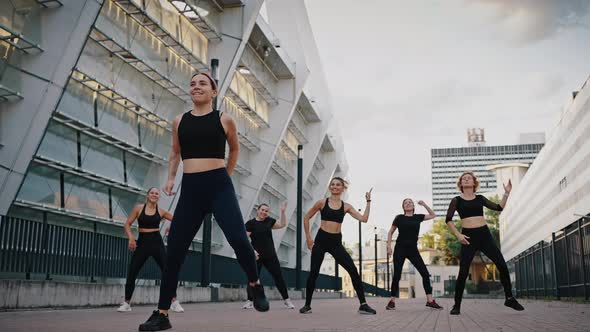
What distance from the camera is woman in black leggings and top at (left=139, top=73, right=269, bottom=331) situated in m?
5.25

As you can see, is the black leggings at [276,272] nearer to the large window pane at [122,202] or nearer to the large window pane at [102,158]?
the large window pane at [102,158]

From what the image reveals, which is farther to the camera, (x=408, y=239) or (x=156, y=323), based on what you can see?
(x=408, y=239)

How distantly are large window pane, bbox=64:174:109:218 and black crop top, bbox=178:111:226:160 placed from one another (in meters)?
17.2

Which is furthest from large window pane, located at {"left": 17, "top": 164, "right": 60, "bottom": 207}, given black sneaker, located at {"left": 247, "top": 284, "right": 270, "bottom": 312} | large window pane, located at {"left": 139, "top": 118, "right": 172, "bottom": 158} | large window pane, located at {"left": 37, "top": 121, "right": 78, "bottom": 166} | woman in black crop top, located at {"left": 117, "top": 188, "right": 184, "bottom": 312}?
black sneaker, located at {"left": 247, "top": 284, "right": 270, "bottom": 312}

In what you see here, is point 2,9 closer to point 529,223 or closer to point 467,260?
point 467,260

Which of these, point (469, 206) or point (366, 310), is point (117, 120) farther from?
point (469, 206)

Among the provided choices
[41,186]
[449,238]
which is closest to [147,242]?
[41,186]

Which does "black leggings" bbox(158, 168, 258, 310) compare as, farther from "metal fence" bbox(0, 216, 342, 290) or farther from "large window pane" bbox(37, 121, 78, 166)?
"large window pane" bbox(37, 121, 78, 166)

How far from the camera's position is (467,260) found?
9.47 meters

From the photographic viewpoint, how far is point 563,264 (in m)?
17.2

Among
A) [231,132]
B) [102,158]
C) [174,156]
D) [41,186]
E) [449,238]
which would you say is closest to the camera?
[231,132]

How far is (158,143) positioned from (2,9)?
413 inches

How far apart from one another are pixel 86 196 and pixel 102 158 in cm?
166

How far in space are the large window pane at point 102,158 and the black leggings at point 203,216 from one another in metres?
17.8
